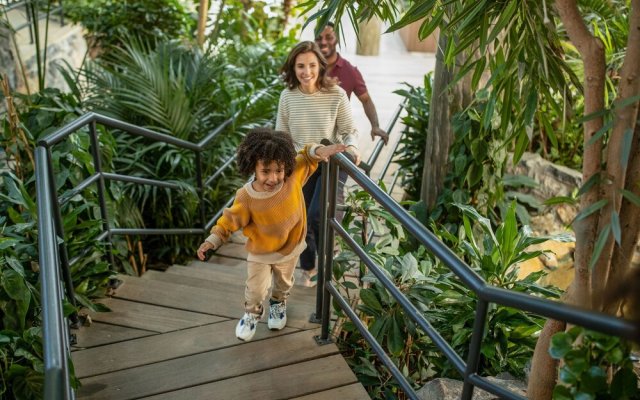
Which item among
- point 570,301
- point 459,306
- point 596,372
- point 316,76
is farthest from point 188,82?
point 596,372

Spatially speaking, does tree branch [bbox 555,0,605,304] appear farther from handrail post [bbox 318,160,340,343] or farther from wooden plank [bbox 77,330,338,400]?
wooden plank [bbox 77,330,338,400]

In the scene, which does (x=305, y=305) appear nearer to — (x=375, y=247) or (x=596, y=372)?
(x=375, y=247)

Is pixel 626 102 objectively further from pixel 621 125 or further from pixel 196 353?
pixel 196 353

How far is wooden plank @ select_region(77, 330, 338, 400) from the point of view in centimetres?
251

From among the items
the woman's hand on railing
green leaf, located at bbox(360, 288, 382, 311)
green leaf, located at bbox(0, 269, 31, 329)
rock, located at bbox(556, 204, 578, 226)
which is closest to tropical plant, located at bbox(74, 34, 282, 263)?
the woman's hand on railing

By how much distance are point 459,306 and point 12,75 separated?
14.2ft

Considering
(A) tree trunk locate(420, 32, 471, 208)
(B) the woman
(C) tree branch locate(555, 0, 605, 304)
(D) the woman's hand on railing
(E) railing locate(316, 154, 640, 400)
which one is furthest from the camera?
(A) tree trunk locate(420, 32, 471, 208)

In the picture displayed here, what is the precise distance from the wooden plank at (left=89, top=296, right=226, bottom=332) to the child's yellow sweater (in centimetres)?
48

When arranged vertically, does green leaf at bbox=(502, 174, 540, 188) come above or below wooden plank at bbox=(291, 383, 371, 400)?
below

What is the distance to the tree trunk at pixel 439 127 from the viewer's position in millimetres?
4136

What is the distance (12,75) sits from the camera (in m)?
5.61

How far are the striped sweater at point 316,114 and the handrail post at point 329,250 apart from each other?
70cm

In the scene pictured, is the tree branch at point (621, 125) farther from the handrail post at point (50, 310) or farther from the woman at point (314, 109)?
the woman at point (314, 109)

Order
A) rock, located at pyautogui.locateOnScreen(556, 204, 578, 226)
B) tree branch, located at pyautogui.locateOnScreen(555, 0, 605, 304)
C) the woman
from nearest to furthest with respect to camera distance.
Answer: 1. tree branch, located at pyautogui.locateOnScreen(555, 0, 605, 304)
2. the woman
3. rock, located at pyautogui.locateOnScreen(556, 204, 578, 226)
